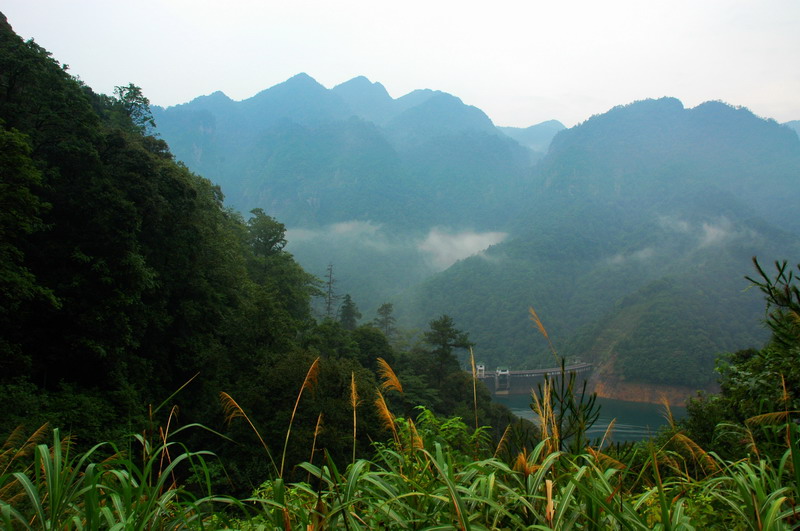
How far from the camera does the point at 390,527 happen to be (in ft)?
6.26

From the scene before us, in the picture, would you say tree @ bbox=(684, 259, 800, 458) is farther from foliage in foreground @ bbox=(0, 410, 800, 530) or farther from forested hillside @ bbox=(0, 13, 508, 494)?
forested hillside @ bbox=(0, 13, 508, 494)

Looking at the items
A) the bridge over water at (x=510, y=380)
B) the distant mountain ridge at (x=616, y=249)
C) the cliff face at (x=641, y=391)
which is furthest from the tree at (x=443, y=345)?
the distant mountain ridge at (x=616, y=249)

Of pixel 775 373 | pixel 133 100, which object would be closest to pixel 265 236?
pixel 133 100

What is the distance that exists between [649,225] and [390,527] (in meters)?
159

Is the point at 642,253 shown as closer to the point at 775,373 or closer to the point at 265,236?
the point at 265,236

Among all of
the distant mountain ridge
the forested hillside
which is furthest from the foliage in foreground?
the distant mountain ridge

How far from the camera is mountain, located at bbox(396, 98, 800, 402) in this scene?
72250 millimetres

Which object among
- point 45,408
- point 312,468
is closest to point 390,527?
point 312,468

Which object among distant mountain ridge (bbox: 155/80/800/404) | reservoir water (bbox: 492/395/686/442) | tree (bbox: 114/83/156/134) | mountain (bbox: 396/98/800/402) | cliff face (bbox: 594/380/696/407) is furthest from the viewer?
distant mountain ridge (bbox: 155/80/800/404)

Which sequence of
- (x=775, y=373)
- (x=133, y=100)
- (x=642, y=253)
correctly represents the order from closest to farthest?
(x=775, y=373) → (x=133, y=100) → (x=642, y=253)

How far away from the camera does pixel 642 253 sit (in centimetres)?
12594

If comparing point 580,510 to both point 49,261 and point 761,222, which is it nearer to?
point 49,261

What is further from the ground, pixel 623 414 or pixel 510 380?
pixel 510 380

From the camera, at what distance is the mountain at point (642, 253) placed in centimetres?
7225
